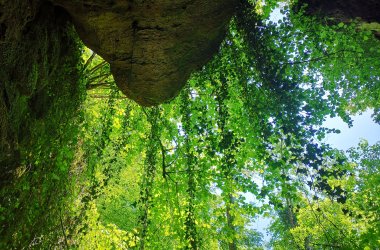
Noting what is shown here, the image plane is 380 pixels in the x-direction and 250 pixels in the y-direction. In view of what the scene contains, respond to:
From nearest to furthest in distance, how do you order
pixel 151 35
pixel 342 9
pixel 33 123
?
pixel 33 123 → pixel 151 35 → pixel 342 9

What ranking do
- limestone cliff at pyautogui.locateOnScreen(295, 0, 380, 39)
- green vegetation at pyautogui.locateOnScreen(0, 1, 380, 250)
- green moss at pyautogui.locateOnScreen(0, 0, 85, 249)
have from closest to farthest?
green moss at pyautogui.locateOnScreen(0, 0, 85, 249) < green vegetation at pyautogui.locateOnScreen(0, 1, 380, 250) < limestone cliff at pyautogui.locateOnScreen(295, 0, 380, 39)

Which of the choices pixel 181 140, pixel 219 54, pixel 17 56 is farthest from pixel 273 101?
pixel 17 56

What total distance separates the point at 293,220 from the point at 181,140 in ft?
38.8

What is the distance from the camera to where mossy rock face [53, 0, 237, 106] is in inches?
125

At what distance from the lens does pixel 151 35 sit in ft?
11.1

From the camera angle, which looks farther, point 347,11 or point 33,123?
point 347,11

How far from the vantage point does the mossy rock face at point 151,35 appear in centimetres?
318

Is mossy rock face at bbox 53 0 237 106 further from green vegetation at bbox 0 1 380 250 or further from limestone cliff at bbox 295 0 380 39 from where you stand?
limestone cliff at bbox 295 0 380 39

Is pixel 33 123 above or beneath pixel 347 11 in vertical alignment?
beneath

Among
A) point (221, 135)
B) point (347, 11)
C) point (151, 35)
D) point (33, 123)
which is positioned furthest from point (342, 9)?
point (33, 123)

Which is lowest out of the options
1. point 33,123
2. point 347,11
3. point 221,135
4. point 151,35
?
point 33,123

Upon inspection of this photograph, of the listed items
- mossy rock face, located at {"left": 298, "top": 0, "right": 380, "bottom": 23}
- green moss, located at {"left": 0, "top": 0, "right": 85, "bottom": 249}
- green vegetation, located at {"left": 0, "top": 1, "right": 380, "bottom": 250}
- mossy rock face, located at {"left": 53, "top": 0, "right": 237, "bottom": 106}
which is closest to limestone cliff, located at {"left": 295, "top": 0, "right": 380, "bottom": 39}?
mossy rock face, located at {"left": 298, "top": 0, "right": 380, "bottom": 23}

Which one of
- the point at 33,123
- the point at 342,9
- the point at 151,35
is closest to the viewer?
the point at 33,123

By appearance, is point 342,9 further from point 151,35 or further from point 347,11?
point 151,35
